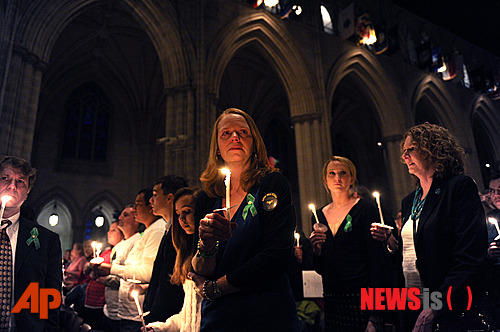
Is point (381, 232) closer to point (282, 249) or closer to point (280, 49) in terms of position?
point (282, 249)

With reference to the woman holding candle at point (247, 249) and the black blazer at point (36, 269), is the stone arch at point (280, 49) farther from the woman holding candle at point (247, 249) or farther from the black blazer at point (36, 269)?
the woman holding candle at point (247, 249)

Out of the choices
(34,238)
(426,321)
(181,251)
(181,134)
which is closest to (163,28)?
(181,134)

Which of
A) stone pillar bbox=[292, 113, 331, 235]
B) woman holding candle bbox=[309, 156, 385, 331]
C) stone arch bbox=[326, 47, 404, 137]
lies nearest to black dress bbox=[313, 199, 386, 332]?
woman holding candle bbox=[309, 156, 385, 331]

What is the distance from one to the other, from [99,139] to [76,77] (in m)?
2.84

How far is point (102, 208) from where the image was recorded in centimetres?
1480

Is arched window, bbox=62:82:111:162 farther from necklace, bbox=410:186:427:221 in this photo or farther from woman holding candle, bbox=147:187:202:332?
necklace, bbox=410:186:427:221

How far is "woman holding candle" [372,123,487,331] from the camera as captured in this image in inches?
52.4

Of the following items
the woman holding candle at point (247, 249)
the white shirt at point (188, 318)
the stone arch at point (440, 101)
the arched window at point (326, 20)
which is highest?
the arched window at point (326, 20)

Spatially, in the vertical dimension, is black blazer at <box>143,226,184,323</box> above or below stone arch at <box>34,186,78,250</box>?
below

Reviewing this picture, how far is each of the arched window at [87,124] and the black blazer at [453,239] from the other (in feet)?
49.8

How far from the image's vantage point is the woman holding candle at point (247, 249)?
1.04 m

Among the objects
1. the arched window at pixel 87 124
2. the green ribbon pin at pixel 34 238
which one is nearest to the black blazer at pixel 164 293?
the green ribbon pin at pixel 34 238

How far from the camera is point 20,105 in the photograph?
23.8ft

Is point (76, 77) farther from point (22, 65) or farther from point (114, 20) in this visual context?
point (22, 65)
